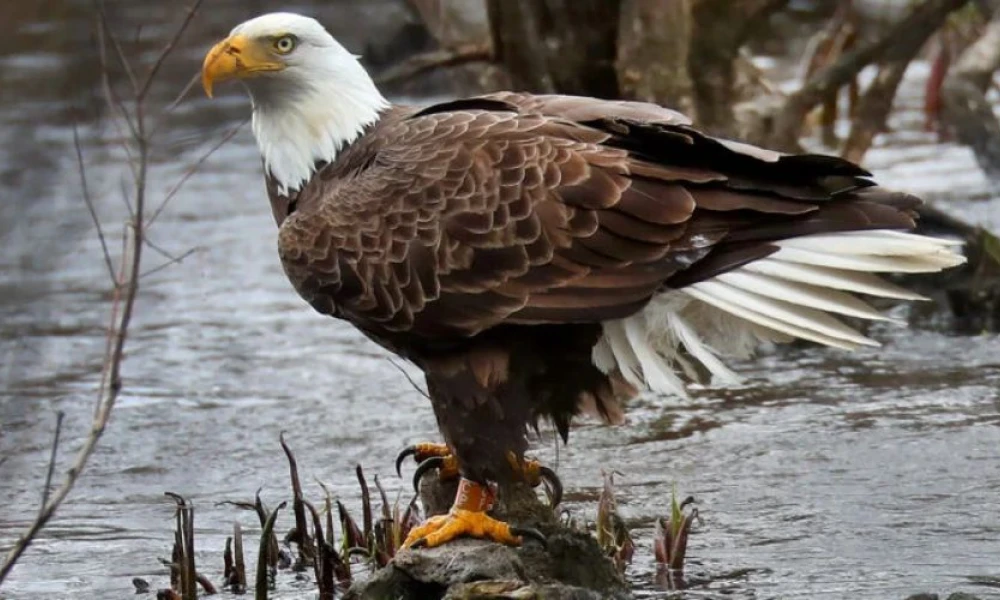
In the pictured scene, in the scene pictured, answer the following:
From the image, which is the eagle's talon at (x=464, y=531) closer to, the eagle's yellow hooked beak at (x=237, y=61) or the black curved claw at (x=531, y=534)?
the black curved claw at (x=531, y=534)

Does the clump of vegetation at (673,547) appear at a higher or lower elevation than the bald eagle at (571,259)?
lower

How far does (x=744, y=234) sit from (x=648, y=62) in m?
4.09

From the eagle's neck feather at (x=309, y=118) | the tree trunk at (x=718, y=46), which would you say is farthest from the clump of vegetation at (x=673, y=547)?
the tree trunk at (x=718, y=46)

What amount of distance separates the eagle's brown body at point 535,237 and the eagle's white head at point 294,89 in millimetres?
362

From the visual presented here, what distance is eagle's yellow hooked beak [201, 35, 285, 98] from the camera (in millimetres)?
5434

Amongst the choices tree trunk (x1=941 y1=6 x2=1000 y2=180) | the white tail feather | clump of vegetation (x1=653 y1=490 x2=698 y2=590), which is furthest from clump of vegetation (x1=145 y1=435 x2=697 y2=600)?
tree trunk (x1=941 y1=6 x2=1000 y2=180)

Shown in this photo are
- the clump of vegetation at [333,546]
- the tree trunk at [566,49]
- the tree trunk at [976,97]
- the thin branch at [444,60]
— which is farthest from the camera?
the tree trunk at [976,97]

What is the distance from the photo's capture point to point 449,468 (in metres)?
5.40

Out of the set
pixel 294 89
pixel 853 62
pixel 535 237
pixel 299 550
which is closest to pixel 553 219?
pixel 535 237

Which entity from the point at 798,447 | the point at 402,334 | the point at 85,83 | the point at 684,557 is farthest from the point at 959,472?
the point at 85,83

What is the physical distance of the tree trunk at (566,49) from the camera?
28.5 feet

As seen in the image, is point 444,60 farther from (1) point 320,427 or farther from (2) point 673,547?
(2) point 673,547

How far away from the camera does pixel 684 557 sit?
17.4 feet

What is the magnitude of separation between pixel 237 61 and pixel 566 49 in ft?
11.9
